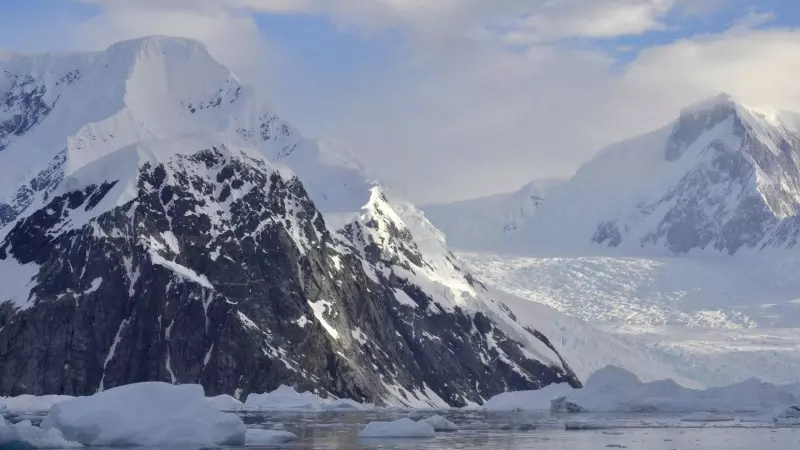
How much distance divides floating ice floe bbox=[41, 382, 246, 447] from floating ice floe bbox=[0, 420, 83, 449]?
8.97 ft

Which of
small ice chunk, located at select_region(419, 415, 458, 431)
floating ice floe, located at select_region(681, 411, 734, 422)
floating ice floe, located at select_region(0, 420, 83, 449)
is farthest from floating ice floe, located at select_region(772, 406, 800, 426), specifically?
floating ice floe, located at select_region(0, 420, 83, 449)

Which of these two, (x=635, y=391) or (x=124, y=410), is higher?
(x=124, y=410)

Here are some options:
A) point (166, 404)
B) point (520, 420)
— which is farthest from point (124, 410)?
point (520, 420)

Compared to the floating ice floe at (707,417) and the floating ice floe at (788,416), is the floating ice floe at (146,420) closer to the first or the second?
the floating ice floe at (788,416)

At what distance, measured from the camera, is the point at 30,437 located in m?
105

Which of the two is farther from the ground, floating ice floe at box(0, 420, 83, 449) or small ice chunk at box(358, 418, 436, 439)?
floating ice floe at box(0, 420, 83, 449)

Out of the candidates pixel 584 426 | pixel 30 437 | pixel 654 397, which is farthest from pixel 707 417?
pixel 30 437

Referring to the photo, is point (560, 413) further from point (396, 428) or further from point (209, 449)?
point (209, 449)

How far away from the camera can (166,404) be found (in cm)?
11012

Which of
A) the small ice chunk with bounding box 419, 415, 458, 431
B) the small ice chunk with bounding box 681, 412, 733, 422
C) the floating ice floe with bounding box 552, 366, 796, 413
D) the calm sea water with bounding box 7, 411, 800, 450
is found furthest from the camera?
the floating ice floe with bounding box 552, 366, 796, 413

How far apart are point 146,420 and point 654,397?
99297 millimetres

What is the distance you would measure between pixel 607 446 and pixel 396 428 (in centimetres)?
2099

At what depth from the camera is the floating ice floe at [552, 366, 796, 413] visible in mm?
188375

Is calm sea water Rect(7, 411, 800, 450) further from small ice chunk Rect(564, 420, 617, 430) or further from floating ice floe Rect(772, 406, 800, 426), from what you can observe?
floating ice floe Rect(772, 406, 800, 426)
